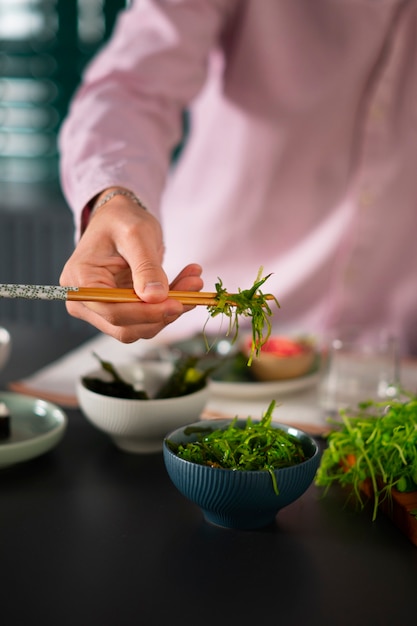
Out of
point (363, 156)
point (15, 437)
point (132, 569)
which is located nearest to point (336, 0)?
point (363, 156)

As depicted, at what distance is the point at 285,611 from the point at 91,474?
405mm

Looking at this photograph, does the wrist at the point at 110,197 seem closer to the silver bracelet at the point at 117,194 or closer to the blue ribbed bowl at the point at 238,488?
the silver bracelet at the point at 117,194

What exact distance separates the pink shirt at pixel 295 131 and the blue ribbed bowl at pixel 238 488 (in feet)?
2.81

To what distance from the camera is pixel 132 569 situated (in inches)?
32.1

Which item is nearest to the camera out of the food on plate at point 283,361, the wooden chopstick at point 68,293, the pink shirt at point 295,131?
the wooden chopstick at point 68,293

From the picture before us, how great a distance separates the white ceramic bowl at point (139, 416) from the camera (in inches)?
42.7

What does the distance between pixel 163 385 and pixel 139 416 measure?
0.19 meters

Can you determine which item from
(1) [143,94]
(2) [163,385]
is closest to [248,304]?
(2) [163,385]

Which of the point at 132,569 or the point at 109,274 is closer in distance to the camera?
the point at 132,569

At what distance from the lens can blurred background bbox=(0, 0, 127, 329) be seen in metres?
3.36

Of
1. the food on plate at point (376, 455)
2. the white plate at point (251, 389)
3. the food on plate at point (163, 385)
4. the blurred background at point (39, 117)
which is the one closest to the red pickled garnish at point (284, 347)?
the white plate at point (251, 389)

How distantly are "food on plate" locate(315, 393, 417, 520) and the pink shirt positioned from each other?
26.2 inches

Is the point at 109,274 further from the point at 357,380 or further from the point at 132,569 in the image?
the point at 357,380

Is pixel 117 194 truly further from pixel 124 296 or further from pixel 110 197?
pixel 124 296
